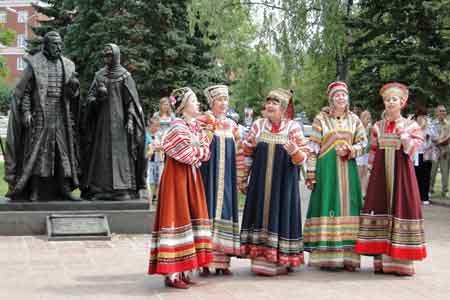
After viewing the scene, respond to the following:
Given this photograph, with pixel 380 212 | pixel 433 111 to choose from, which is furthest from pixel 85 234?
pixel 433 111

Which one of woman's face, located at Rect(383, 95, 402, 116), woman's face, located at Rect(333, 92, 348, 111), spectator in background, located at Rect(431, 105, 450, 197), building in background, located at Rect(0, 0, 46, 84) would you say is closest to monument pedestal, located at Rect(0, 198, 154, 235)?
woman's face, located at Rect(333, 92, 348, 111)

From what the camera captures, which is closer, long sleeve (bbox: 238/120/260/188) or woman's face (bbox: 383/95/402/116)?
long sleeve (bbox: 238/120/260/188)

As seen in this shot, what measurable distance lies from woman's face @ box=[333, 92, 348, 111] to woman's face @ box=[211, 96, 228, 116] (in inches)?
49.4

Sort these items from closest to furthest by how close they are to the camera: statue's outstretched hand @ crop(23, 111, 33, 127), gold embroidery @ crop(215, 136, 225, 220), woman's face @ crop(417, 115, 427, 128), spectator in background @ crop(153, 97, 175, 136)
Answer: gold embroidery @ crop(215, 136, 225, 220), statue's outstretched hand @ crop(23, 111, 33, 127), spectator in background @ crop(153, 97, 175, 136), woman's face @ crop(417, 115, 427, 128)

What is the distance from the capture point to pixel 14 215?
11023mm

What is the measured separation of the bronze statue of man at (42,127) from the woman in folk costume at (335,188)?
3.95 metres

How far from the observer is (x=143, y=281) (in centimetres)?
816

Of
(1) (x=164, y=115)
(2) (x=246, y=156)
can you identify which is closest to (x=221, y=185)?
(2) (x=246, y=156)

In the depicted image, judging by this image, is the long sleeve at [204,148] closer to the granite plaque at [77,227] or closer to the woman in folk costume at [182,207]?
the woman in folk costume at [182,207]

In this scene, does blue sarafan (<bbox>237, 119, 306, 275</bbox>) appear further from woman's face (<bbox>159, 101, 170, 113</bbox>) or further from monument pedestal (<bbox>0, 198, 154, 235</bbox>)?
woman's face (<bbox>159, 101, 170, 113</bbox>)

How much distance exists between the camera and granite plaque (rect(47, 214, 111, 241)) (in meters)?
10.7

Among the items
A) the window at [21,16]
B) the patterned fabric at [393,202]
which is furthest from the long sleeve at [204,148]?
the window at [21,16]

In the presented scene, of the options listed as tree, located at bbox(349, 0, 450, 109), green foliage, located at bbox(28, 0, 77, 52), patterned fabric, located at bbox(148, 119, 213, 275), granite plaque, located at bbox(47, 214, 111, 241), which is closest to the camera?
patterned fabric, located at bbox(148, 119, 213, 275)

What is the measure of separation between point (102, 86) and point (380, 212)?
471 cm
